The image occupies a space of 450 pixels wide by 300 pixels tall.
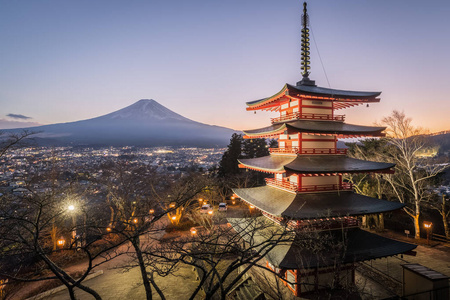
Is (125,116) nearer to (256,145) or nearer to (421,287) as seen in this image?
(256,145)

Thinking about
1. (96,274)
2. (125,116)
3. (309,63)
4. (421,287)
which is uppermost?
(125,116)

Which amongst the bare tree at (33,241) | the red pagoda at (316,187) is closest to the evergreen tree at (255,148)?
the red pagoda at (316,187)

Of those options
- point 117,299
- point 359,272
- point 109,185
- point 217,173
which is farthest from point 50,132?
point 359,272

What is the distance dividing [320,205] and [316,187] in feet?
3.87

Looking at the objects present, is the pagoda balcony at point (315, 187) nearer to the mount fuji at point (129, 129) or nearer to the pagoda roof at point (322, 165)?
the pagoda roof at point (322, 165)

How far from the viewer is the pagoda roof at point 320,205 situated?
10422 millimetres

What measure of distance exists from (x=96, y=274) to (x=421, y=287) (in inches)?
704

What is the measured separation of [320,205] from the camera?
11312 millimetres

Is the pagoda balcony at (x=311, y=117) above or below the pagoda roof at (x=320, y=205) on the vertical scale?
above

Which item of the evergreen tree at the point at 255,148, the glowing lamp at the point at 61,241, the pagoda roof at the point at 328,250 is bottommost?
the glowing lamp at the point at 61,241

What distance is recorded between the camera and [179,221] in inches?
948

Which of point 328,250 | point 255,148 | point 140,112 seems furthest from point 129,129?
point 328,250

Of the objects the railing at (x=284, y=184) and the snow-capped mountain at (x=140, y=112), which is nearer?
the railing at (x=284, y=184)

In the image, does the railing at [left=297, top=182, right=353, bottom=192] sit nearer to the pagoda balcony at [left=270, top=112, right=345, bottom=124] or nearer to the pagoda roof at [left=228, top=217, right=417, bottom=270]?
the pagoda roof at [left=228, top=217, right=417, bottom=270]
